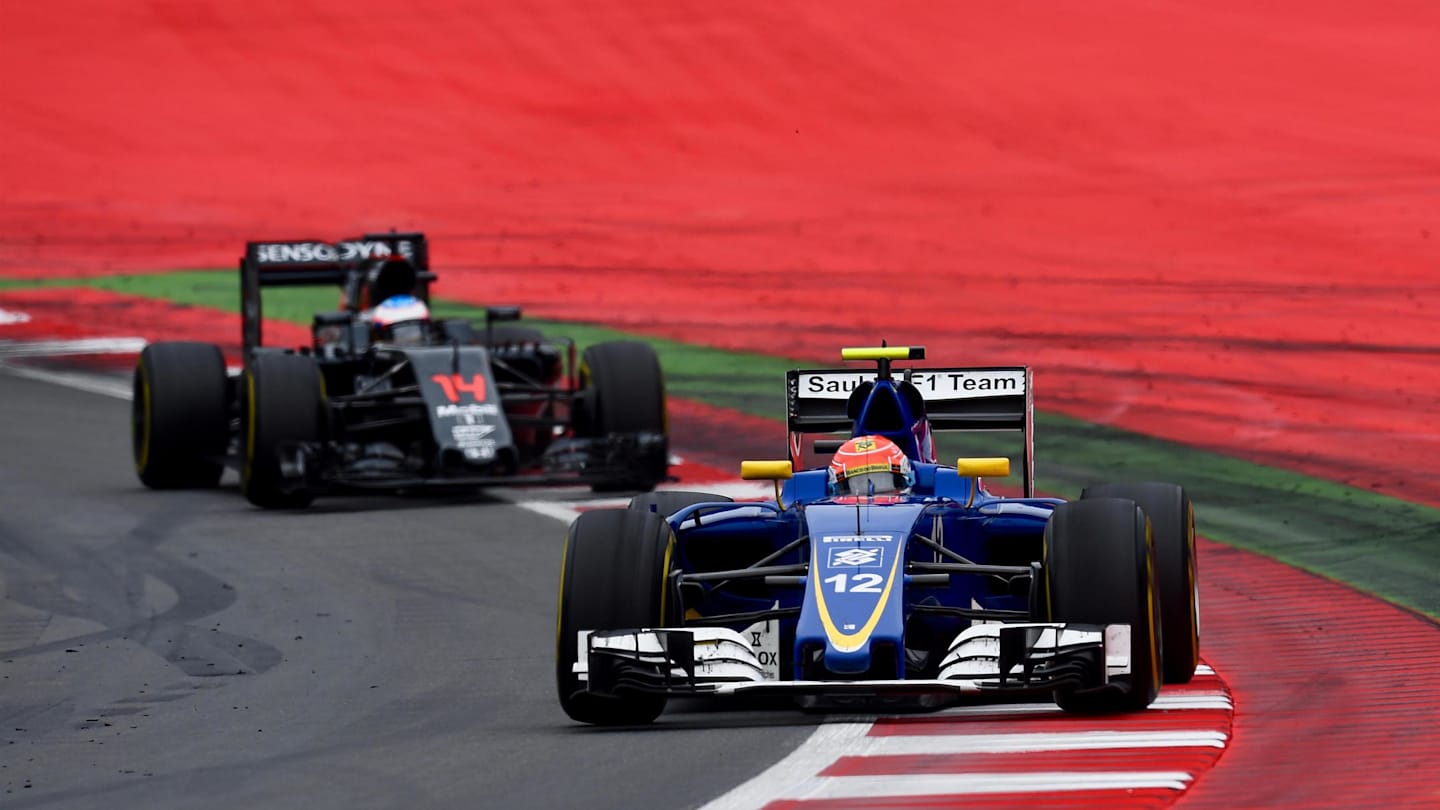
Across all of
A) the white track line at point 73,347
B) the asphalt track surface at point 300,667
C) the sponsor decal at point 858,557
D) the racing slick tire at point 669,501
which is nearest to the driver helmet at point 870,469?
the racing slick tire at point 669,501

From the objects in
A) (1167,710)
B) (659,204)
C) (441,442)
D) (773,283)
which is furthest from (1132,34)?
(1167,710)

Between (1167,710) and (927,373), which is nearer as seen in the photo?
(1167,710)

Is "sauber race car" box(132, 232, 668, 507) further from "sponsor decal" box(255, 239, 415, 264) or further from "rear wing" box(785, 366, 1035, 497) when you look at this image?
"rear wing" box(785, 366, 1035, 497)

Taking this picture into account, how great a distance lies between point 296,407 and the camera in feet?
70.1

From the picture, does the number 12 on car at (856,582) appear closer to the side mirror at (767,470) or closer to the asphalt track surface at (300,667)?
the asphalt track surface at (300,667)

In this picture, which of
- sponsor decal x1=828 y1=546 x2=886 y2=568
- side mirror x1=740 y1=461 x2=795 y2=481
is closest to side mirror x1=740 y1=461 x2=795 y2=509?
side mirror x1=740 y1=461 x2=795 y2=481

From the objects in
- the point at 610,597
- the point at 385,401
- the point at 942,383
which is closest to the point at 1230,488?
the point at 385,401

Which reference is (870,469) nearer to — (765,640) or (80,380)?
(765,640)

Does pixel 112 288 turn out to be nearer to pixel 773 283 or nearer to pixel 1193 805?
pixel 773 283

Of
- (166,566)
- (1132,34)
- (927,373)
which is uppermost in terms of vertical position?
(1132,34)

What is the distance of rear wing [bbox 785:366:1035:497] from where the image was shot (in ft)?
48.9

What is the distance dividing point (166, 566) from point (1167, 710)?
863 centimetres

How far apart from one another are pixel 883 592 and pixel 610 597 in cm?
125

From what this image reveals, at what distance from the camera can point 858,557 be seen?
12.5m
